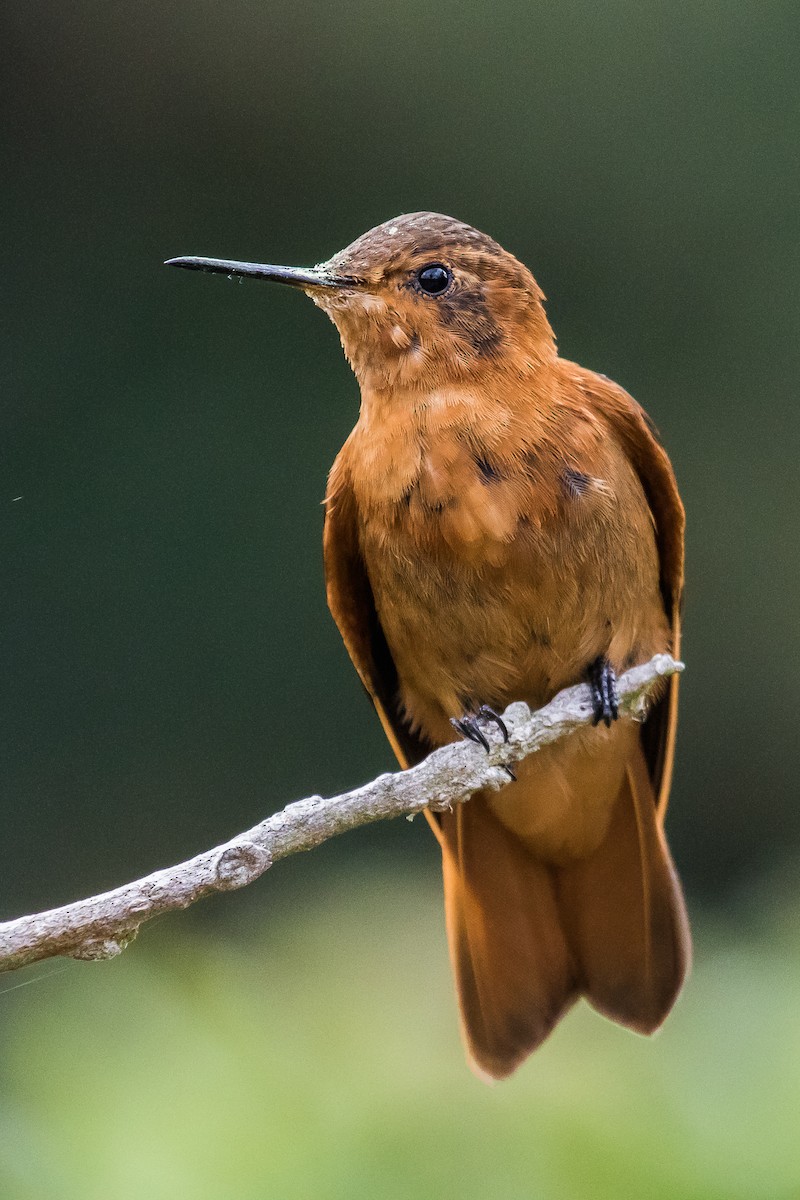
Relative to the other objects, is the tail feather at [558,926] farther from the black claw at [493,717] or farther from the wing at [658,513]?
the black claw at [493,717]

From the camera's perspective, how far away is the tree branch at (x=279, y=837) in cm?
188

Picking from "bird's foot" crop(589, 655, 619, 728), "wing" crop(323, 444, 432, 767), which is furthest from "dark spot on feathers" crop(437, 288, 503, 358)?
"bird's foot" crop(589, 655, 619, 728)

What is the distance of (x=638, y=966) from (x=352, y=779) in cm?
173

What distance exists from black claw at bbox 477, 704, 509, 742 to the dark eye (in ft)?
2.64

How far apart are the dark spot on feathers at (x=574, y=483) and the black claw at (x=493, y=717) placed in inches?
17.3

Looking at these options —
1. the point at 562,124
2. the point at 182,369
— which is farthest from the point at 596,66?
the point at 182,369

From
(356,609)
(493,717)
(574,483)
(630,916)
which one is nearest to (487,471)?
(574,483)

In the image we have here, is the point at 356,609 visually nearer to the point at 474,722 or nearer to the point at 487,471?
the point at 474,722

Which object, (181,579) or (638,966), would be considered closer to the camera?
(638,966)

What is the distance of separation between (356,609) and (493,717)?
0.50 meters

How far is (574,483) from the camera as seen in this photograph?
9.20 feet

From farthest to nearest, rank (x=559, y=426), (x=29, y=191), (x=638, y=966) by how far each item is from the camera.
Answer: (x=29, y=191) → (x=638, y=966) → (x=559, y=426)

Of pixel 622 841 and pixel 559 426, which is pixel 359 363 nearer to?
pixel 559 426

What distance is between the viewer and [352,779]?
489cm
